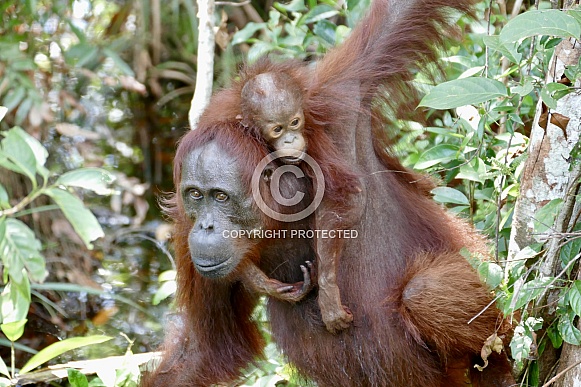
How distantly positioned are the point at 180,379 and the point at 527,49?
2397 mm

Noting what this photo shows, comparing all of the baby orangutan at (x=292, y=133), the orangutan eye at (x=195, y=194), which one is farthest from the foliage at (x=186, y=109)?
the baby orangutan at (x=292, y=133)

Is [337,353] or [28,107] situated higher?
[28,107]

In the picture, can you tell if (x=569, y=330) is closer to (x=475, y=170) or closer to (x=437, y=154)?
(x=475, y=170)

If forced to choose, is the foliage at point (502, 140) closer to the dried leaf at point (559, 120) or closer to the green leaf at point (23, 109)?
the dried leaf at point (559, 120)

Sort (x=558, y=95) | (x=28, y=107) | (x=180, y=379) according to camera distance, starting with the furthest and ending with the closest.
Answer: (x=28, y=107), (x=180, y=379), (x=558, y=95)

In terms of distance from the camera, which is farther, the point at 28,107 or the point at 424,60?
the point at 28,107

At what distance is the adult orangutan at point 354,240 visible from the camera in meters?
3.23

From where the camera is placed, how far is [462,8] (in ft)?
11.5

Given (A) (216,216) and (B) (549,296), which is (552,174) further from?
(A) (216,216)

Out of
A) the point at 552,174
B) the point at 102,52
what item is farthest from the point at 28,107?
the point at 552,174

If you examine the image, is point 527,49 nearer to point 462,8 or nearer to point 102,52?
point 462,8

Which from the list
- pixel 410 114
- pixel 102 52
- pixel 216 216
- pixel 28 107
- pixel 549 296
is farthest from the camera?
pixel 102 52

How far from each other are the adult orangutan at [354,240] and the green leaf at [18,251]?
1.99 feet

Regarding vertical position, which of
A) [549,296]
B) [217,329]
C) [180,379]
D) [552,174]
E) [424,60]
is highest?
[424,60]
